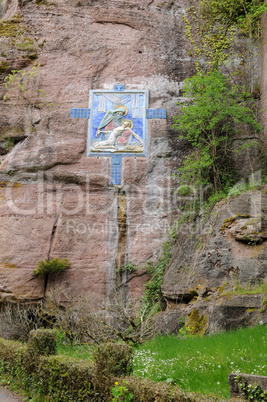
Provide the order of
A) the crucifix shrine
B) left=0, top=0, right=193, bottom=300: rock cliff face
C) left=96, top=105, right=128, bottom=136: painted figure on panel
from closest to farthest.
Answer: left=0, top=0, right=193, bottom=300: rock cliff face < the crucifix shrine < left=96, top=105, right=128, bottom=136: painted figure on panel

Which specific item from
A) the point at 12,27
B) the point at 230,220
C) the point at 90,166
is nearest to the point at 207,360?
the point at 230,220

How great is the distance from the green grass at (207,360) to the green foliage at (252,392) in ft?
2.39

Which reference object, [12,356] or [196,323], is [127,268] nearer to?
[196,323]

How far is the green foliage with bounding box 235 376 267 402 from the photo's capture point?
360 cm

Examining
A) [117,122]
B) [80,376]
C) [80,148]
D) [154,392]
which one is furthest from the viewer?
[117,122]

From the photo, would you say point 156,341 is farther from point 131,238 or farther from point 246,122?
point 246,122

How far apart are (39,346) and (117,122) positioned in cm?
797

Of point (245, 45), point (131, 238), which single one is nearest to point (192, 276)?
point (131, 238)

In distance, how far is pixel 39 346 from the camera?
6.33m

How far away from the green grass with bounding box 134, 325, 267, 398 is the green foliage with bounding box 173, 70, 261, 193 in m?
5.22

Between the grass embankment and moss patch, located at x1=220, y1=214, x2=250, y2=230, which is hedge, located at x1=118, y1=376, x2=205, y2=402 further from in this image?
moss patch, located at x1=220, y1=214, x2=250, y2=230

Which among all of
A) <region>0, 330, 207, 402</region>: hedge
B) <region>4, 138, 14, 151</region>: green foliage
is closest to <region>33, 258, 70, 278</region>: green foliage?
<region>4, 138, 14, 151</region>: green foliage

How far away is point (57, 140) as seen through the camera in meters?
12.6

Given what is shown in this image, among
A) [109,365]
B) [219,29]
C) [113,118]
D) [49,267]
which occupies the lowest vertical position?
[49,267]
